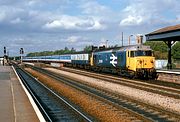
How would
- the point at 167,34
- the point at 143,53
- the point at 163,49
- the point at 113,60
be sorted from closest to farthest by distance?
the point at 143,53 < the point at 167,34 < the point at 113,60 < the point at 163,49

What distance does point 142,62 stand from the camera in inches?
1266

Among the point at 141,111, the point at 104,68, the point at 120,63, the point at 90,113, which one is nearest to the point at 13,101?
the point at 90,113

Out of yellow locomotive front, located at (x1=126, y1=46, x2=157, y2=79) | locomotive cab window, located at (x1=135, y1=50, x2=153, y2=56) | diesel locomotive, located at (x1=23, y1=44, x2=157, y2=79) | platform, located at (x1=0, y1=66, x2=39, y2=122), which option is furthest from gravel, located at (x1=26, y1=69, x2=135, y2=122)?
locomotive cab window, located at (x1=135, y1=50, x2=153, y2=56)

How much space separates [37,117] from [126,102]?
6.23 metres

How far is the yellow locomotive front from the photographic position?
32031 millimetres

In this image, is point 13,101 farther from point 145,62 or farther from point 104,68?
point 104,68

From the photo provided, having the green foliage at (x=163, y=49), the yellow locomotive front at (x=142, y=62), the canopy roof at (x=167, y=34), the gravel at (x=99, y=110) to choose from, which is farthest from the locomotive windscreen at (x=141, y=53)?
the green foliage at (x=163, y=49)

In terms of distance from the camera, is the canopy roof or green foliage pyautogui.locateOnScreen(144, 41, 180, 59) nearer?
the canopy roof

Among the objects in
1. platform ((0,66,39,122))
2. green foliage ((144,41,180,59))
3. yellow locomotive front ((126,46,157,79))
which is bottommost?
platform ((0,66,39,122))

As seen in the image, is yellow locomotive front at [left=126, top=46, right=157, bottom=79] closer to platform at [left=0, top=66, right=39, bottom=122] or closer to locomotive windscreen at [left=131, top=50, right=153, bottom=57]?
locomotive windscreen at [left=131, top=50, right=153, bottom=57]

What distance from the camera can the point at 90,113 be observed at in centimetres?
1502

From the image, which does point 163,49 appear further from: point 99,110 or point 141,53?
point 99,110

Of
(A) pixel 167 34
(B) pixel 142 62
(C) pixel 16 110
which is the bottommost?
(C) pixel 16 110

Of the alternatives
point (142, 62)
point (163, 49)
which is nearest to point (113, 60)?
point (142, 62)
